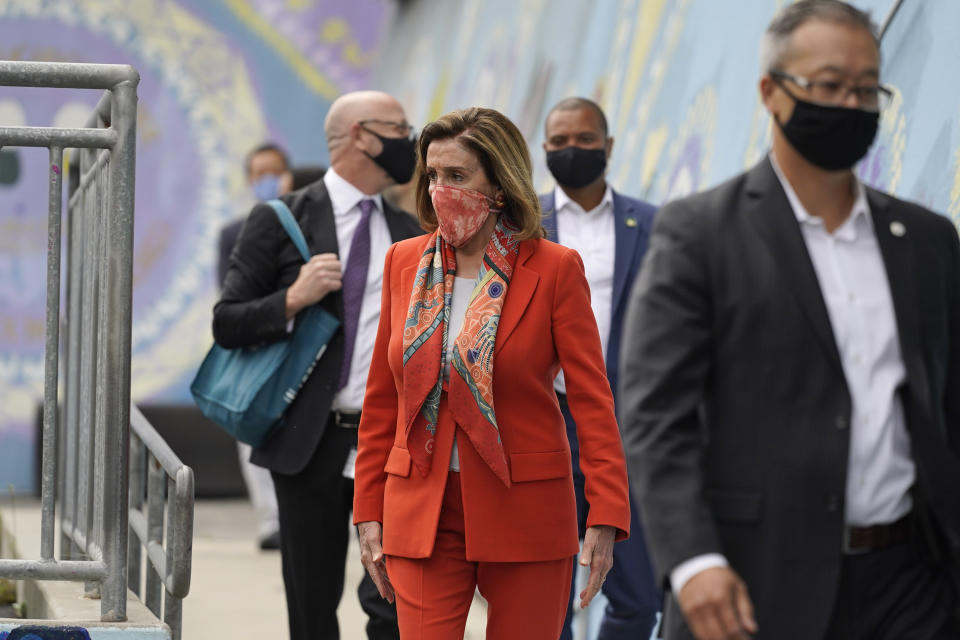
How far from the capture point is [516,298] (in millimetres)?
3527

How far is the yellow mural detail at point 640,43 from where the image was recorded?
22.4 ft

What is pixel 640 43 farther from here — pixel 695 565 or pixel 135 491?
pixel 695 565

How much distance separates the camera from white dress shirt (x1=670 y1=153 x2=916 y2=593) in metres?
A: 2.59

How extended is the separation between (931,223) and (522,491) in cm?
116

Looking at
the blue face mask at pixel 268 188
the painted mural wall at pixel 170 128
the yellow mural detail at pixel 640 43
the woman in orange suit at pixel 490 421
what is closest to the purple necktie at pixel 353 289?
the woman in orange suit at pixel 490 421

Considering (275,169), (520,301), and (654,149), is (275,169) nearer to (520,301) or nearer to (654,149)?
(654,149)

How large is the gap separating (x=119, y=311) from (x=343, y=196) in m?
1.04

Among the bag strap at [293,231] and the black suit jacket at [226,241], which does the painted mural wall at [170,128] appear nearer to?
the black suit jacket at [226,241]

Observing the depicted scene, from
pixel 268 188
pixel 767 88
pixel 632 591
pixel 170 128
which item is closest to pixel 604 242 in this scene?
pixel 632 591

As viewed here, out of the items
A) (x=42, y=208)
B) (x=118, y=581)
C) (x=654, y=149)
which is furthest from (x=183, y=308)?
(x=118, y=581)

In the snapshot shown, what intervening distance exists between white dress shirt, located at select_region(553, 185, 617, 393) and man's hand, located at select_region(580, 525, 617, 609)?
5.38 ft

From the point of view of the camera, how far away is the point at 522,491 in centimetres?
347

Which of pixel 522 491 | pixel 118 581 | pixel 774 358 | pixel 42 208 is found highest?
pixel 774 358

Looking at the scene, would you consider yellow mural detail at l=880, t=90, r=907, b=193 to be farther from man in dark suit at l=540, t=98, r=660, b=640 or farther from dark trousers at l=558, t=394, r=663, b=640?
dark trousers at l=558, t=394, r=663, b=640
